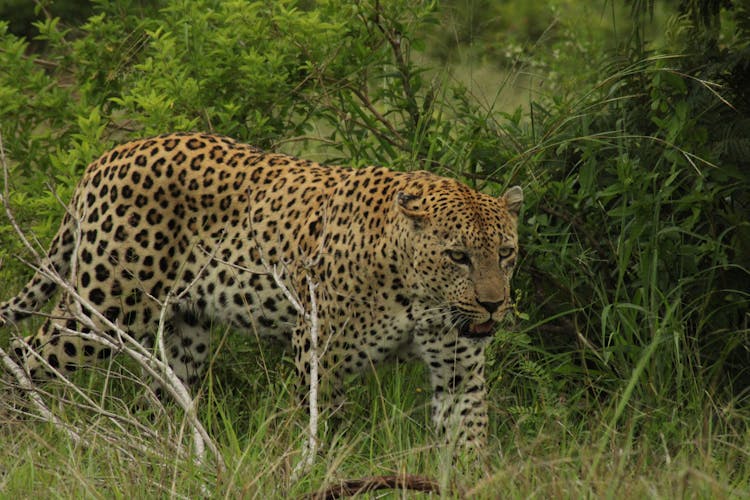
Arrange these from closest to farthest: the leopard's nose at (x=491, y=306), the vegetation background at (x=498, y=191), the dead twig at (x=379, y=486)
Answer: the dead twig at (x=379, y=486) → the vegetation background at (x=498, y=191) → the leopard's nose at (x=491, y=306)

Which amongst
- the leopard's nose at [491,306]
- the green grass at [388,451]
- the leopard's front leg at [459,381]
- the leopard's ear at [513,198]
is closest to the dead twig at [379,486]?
the green grass at [388,451]

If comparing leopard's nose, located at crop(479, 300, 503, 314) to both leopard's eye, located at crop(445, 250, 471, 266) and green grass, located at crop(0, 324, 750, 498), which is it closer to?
leopard's eye, located at crop(445, 250, 471, 266)

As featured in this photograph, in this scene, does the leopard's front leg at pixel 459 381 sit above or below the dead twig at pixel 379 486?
below

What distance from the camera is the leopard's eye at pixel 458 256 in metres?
→ 5.09

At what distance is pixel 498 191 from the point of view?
623cm

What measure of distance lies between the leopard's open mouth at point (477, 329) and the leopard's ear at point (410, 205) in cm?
50

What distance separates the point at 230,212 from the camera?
575 cm

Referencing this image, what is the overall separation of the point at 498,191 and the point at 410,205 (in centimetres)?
113

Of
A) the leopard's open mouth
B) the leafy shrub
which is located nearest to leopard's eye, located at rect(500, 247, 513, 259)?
the leopard's open mouth

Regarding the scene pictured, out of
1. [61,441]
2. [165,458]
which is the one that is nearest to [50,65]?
[61,441]

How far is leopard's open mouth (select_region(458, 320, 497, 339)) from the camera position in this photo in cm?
506

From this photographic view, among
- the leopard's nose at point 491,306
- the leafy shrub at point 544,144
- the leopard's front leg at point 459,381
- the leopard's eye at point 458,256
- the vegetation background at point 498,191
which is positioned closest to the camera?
the vegetation background at point 498,191

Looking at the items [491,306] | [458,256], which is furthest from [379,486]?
[458,256]

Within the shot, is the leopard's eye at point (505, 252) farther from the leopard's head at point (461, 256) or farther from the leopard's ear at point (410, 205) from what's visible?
the leopard's ear at point (410, 205)
